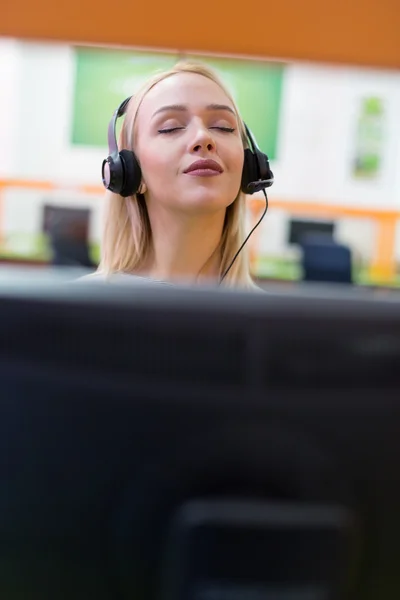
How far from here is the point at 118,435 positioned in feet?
1.57

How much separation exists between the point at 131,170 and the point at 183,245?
0.47 feet

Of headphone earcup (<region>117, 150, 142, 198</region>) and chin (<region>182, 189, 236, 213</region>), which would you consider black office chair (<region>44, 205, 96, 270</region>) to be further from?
chin (<region>182, 189, 236, 213</region>)

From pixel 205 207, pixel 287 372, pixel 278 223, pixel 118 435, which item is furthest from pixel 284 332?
pixel 278 223

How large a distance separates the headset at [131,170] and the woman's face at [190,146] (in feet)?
0.10

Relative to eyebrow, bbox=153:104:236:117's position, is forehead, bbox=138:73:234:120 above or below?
above

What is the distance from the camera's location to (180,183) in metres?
0.97

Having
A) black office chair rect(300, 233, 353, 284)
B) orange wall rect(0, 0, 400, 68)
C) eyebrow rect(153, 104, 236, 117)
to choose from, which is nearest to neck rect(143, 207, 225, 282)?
eyebrow rect(153, 104, 236, 117)

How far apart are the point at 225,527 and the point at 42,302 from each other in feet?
0.67

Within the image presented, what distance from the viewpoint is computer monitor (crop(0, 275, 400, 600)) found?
1.53ft

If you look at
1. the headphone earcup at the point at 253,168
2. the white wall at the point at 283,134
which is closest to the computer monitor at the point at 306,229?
the white wall at the point at 283,134

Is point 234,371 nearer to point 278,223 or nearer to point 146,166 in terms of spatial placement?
point 146,166

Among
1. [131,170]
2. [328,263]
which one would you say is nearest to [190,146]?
[131,170]

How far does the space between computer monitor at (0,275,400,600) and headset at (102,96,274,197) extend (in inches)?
23.1

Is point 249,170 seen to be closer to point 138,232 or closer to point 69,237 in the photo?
point 138,232
